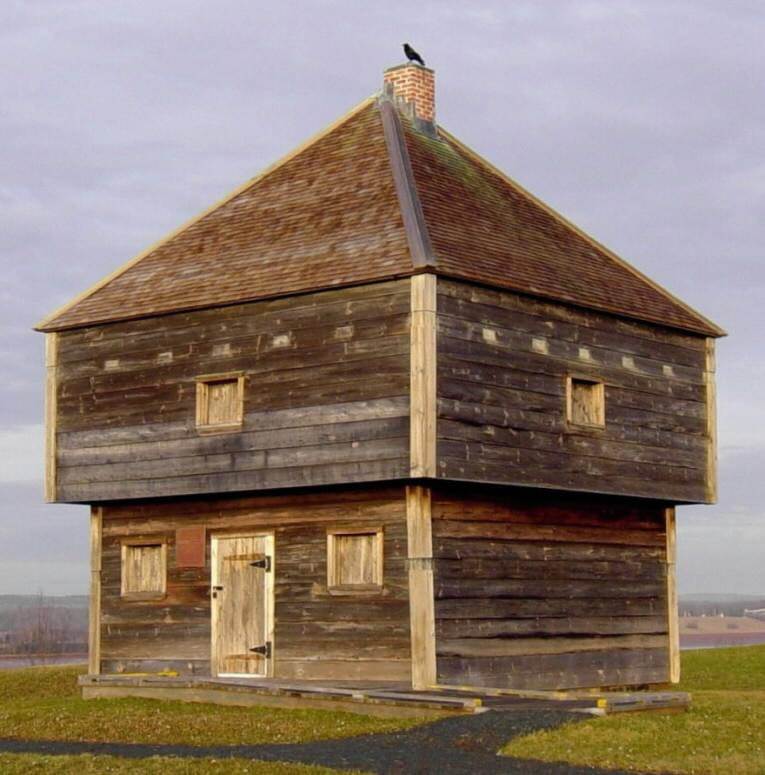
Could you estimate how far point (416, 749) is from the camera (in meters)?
18.9

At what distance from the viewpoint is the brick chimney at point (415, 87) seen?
3045 centimetres

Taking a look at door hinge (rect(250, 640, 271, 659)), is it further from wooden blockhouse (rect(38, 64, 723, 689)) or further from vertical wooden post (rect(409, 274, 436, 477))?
vertical wooden post (rect(409, 274, 436, 477))

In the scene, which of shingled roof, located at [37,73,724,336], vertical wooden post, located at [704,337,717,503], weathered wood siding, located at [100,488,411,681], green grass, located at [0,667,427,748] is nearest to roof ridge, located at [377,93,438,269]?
shingled roof, located at [37,73,724,336]

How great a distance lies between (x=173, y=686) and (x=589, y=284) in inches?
406

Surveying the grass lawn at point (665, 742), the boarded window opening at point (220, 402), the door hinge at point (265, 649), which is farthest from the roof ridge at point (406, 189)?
the grass lawn at point (665, 742)

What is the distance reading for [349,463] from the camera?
2497cm

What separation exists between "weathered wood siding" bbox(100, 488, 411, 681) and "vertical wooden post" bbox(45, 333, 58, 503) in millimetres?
1147

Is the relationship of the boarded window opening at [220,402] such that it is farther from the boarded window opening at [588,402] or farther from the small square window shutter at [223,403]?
the boarded window opening at [588,402]

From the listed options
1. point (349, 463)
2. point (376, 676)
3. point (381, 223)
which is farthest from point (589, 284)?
point (376, 676)

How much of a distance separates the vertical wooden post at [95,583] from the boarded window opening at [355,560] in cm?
559

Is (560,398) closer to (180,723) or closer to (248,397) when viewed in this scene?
(248,397)

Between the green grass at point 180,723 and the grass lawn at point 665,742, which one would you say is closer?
the grass lawn at point 665,742

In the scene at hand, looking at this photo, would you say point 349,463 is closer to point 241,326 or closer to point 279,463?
point 279,463

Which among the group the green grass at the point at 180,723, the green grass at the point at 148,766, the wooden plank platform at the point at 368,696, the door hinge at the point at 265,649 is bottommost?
the green grass at the point at 148,766
